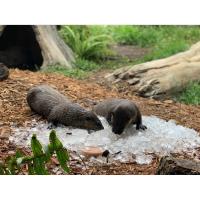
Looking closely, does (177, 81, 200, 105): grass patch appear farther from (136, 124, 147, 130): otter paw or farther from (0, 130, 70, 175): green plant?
(0, 130, 70, 175): green plant

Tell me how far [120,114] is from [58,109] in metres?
0.43

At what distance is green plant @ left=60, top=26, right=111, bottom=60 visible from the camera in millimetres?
4797

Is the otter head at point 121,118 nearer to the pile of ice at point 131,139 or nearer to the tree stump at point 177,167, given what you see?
the pile of ice at point 131,139

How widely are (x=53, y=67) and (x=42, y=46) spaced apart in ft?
1.91

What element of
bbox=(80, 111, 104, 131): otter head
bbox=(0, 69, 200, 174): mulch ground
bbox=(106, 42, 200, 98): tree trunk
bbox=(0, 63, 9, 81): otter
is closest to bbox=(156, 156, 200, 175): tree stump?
bbox=(0, 69, 200, 174): mulch ground

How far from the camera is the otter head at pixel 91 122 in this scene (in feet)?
11.0

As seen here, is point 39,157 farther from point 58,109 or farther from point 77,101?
point 77,101

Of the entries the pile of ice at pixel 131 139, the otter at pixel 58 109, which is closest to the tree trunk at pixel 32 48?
the otter at pixel 58 109

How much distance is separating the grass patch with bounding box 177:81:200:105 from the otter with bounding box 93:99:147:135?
51 cm

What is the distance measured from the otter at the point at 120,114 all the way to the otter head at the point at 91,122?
0.21ft

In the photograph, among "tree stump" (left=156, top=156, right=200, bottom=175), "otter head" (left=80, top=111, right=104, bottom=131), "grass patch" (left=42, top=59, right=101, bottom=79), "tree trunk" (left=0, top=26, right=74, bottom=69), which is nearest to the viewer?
"tree stump" (left=156, top=156, right=200, bottom=175)

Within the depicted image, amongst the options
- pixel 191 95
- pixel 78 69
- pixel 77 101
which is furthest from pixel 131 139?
pixel 78 69

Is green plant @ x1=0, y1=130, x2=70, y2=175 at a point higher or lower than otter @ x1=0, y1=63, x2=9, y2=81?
higher
